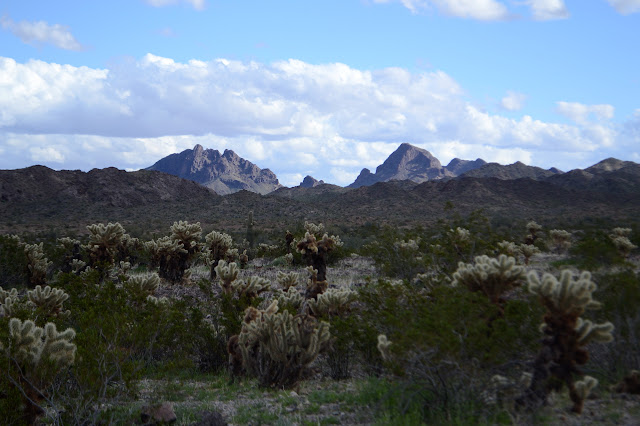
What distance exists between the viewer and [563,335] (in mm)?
4691

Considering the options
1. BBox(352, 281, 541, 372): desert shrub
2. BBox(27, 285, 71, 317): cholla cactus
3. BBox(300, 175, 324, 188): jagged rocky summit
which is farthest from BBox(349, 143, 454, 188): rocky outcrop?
BBox(352, 281, 541, 372): desert shrub

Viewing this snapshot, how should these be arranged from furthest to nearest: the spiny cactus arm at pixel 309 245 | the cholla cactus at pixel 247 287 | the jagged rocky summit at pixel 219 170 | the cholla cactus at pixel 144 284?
the jagged rocky summit at pixel 219 170 < the spiny cactus arm at pixel 309 245 < the cholla cactus at pixel 144 284 < the cholla cactus at pixel 247 287

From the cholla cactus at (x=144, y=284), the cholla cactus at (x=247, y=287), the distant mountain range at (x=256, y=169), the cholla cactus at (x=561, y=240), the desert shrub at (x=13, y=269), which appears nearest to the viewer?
the cholla cactus at (x=247, y=287)

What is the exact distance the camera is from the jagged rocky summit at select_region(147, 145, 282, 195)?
163 m

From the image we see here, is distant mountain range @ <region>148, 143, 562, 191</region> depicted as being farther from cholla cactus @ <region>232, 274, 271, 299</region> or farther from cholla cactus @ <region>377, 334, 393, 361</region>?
cholla cactus @ <region>377, 334, 393, 361</region>

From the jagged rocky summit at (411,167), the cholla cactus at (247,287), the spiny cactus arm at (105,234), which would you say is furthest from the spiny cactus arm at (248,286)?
the jagged rocky summit at (411,167)

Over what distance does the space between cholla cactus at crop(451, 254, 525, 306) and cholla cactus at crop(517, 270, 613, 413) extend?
2.63ft

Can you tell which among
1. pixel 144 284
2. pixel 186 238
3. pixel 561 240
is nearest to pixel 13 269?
pixel 186 238

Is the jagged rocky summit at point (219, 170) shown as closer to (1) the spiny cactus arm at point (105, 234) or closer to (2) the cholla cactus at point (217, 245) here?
(2) the cholla cactus at point (217, 245)

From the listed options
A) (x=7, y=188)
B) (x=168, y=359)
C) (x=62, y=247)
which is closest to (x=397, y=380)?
(x=168, y=359)

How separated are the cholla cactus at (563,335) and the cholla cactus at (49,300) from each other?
7499mm

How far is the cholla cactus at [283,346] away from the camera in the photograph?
6.87 meters

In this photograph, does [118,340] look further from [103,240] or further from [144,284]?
[103,240]

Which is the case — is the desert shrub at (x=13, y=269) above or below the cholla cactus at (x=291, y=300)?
below
